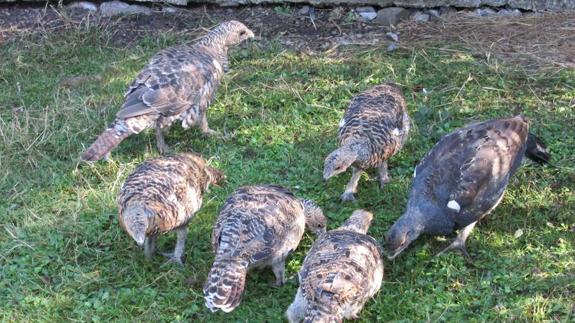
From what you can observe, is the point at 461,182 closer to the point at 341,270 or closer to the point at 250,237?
the point at 341,270

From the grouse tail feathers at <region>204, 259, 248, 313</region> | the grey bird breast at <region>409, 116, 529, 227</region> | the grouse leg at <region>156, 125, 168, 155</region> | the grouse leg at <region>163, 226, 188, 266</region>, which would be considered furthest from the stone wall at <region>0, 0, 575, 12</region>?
the grouse tail feathers at <region>204, 259, 248, 313</region>

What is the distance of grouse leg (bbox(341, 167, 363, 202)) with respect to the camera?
22.5ft

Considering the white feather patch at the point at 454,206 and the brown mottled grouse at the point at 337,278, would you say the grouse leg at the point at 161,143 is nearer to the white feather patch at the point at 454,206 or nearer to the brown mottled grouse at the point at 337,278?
the brown mottled grouse at the point at 337,278

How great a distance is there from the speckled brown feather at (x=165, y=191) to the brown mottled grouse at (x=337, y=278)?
1.12m

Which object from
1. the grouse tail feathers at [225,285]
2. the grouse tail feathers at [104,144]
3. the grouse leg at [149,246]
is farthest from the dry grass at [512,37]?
the grouse tail feathers at [225,285]

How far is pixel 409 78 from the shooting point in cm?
864

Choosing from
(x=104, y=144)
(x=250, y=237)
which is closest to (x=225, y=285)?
(x=250, y=237)

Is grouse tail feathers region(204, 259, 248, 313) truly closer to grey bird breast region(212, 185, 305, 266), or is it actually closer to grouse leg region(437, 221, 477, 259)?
grey bird breast region(212, 185, 305, 266)

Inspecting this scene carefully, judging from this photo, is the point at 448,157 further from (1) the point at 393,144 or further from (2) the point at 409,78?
(2) the point at 409,78

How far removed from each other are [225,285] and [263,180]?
2.04 m

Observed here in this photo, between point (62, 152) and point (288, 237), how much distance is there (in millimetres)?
2997

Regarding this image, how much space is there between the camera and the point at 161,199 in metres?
5.84

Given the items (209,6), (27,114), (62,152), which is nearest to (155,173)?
(62,152)

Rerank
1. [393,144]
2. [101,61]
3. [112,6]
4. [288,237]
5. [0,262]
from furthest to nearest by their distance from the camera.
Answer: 1. [112,6]
2. [101,61]
3. [393,144]
4. [0,262]
5. [288,237]
